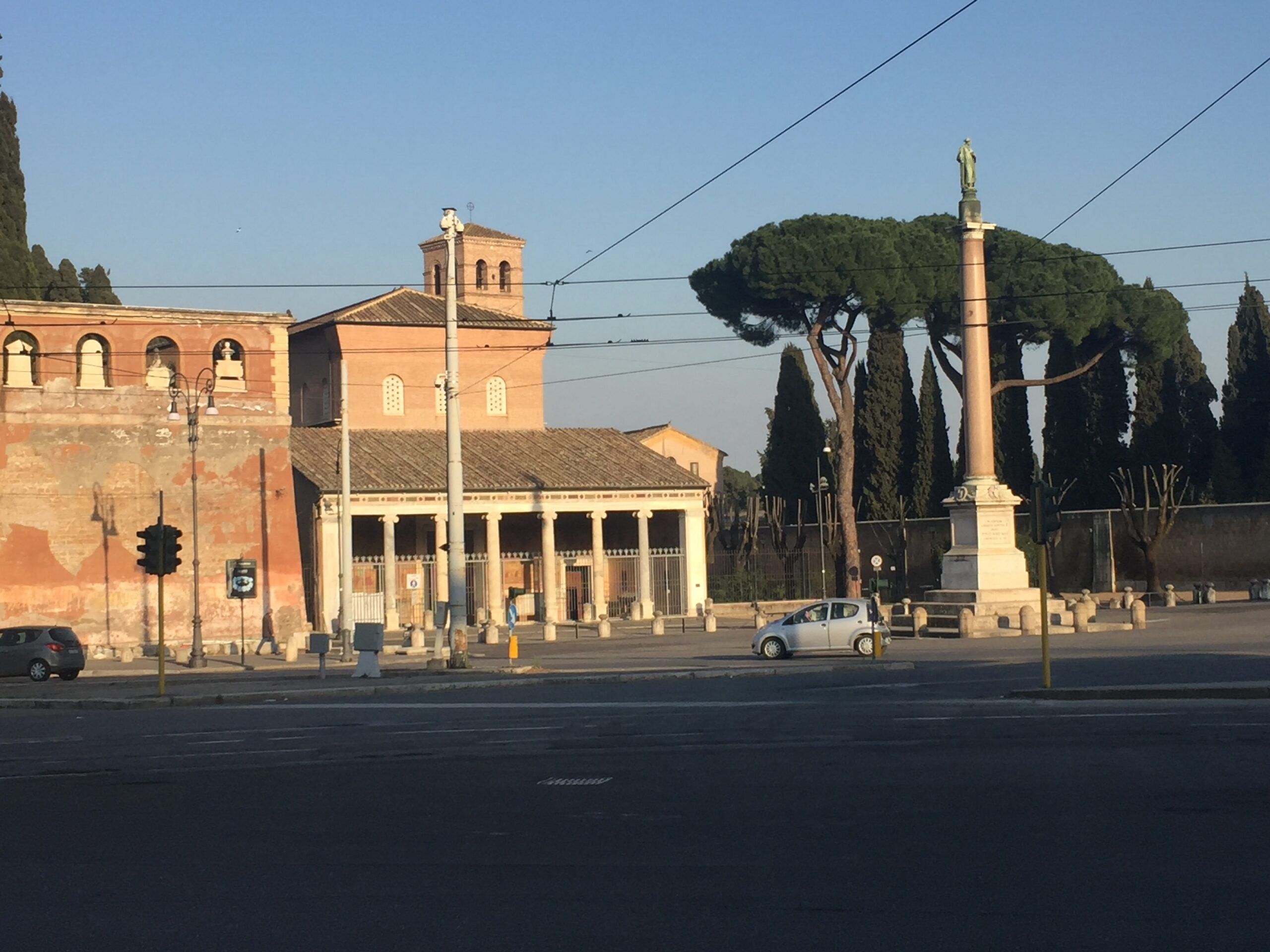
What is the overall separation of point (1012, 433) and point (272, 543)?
35771 millimetres

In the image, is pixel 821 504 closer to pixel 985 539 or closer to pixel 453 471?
pixel 985 539

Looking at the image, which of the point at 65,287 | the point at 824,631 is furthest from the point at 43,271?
the point at 824,631

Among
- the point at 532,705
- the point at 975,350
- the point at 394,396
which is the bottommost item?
the point at 532,705

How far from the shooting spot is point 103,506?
40906mm

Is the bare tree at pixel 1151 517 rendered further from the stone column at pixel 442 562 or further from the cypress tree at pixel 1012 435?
the stone column at pixel 442 562

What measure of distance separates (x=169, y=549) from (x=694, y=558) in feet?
104

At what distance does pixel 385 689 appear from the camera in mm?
25156

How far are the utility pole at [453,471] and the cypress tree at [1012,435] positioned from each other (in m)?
41.1

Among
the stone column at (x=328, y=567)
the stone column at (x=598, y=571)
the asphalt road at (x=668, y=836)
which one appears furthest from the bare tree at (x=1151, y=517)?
the asphalt road at (x=668, y=836)

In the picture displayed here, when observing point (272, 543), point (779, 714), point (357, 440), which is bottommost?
point (779, 714)

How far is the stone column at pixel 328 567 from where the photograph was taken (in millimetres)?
46906

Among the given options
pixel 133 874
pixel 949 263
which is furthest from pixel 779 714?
pixel 949 263

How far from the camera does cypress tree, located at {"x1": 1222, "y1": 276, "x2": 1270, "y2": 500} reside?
6675cm

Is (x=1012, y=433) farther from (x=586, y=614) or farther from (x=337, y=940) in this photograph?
(x=337, y=940)
